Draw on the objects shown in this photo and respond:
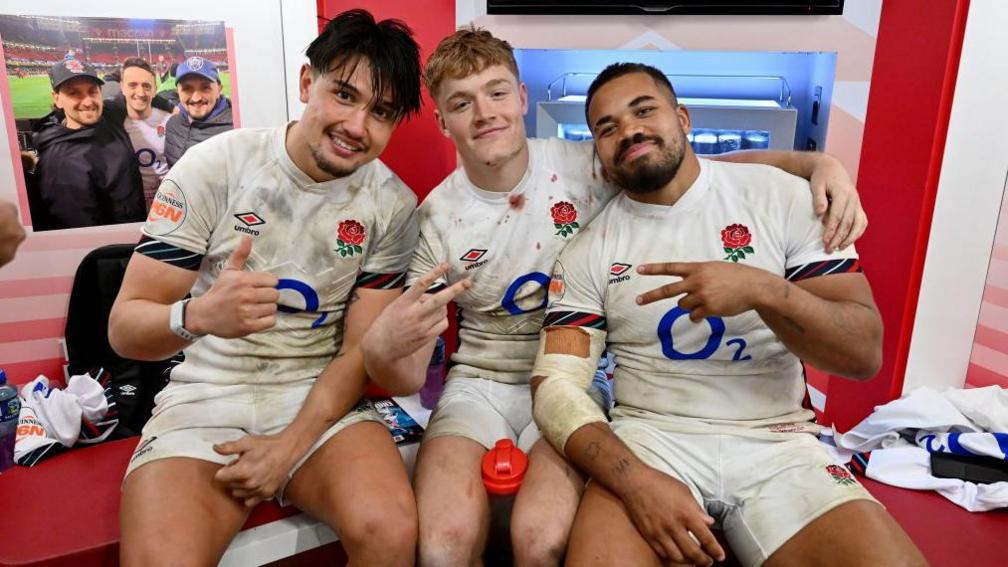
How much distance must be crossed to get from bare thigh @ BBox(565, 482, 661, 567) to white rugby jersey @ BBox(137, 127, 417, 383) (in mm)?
793

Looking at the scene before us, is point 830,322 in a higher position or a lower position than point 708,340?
higher

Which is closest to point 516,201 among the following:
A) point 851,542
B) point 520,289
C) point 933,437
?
A: point 520,289

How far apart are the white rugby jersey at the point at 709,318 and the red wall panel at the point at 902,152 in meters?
0.62

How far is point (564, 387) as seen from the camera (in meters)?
1.63

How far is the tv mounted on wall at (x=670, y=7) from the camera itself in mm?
2064

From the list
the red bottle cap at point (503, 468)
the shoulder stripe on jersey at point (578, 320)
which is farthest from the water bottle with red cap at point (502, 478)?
the shoulder stripe on jersey at point (578, 320)

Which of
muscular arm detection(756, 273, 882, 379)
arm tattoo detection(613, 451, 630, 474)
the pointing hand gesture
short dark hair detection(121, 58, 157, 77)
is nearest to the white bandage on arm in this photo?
arm tattoo detection(613, 451, 630, 474)

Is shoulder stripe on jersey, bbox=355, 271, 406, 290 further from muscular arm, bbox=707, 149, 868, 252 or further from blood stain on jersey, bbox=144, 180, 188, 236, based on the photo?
muscular arm, bbox=707, 149, 868, 252

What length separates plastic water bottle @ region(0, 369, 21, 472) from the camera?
1909 millimetres

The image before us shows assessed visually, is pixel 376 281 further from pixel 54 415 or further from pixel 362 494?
pixel 54 415

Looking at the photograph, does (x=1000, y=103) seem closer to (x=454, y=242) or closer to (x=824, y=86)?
(x=824, y=86)

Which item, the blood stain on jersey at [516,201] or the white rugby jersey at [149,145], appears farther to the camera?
the white rugby jersey at [149,145]

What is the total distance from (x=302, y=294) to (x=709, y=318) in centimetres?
102

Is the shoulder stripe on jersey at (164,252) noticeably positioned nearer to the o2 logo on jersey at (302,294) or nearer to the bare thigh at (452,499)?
the o2 logo on jersey at (302,294)
